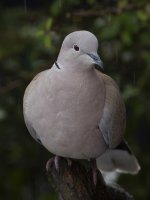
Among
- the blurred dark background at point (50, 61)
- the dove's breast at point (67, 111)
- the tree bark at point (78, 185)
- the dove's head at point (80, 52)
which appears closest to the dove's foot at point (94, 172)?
the tree bark at point (78, 185)

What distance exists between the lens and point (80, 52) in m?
2.61

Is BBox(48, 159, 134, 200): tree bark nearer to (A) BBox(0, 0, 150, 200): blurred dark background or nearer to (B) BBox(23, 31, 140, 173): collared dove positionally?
(B) BBox(23, 31, 140, 173): collared dove

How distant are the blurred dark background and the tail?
2.49 feet

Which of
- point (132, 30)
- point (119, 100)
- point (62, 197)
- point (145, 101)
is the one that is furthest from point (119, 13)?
point (62, 197)

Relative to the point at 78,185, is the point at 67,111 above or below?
above

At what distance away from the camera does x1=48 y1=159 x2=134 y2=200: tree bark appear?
2.74m

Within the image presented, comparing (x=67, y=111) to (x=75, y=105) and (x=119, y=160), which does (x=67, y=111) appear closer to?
(x=75, y=105)

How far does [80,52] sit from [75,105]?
8.3 inches

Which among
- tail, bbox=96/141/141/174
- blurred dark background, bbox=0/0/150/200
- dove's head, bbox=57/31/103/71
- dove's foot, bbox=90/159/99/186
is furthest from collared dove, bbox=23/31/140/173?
blurred dark background, bbox=0/0/150/200

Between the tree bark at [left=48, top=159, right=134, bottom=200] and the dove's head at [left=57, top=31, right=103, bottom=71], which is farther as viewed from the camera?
the tree bark at [left=48, top=159, right=134, bottom=200]

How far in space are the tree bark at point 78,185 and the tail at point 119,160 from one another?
0.35 metres

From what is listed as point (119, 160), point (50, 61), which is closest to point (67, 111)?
point (119, 160)

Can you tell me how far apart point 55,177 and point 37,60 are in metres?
1.75

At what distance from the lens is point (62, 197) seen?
278 centimetres
